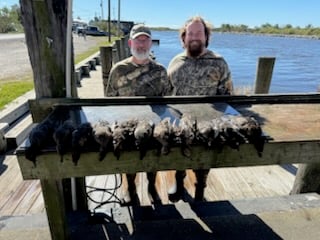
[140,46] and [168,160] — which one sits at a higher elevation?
[140,46]

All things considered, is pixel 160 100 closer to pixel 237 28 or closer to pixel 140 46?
pixel 140 46

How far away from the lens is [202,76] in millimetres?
2879

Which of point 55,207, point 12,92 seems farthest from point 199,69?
point 12,92

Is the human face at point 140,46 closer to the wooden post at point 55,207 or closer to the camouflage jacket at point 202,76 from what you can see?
the camouflage jacket at point 202,76

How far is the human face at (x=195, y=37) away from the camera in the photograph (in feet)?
9.33

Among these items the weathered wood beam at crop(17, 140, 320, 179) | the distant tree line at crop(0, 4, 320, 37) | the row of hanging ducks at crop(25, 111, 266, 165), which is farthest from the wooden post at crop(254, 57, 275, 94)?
the distant tree line at crop(0, 4, 320, 37)

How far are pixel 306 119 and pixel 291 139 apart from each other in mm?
421

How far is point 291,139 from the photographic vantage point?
1897 millimetres

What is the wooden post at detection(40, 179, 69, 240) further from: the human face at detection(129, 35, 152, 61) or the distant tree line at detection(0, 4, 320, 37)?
the distant tree line at detection(0, 4, 320, 37)

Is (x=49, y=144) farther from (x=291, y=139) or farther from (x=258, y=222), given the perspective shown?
(x=258, y=222)

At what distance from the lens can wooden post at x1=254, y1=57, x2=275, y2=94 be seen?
5.09 metres

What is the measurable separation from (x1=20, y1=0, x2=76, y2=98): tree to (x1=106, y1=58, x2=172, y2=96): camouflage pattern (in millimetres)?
704

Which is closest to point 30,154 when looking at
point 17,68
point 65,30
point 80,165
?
point 80,165

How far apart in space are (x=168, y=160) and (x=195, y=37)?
57.9 inches
